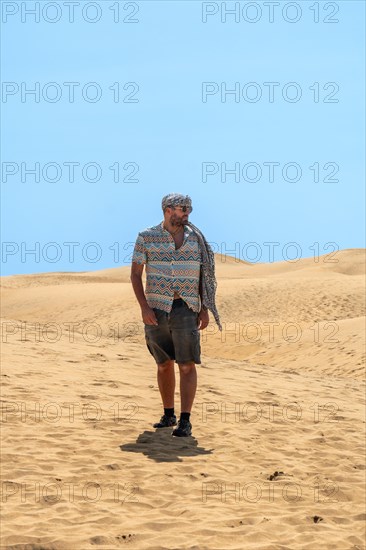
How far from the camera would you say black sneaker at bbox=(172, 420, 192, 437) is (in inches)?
329

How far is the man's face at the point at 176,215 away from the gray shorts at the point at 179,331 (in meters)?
0.71

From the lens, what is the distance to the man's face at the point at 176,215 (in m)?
7.92

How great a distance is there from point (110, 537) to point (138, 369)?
6.10 metres

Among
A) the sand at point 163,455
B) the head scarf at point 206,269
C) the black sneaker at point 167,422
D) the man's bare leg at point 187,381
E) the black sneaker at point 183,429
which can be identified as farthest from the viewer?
the black sneaker at point 167,422

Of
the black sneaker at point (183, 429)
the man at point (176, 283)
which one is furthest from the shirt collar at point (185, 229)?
the black sneaker at point (183, 429)

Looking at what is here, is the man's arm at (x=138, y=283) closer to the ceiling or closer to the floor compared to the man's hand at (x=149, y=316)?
closer to the ceiling

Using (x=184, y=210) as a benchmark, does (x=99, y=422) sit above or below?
below

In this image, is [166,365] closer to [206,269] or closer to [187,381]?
[187,381]

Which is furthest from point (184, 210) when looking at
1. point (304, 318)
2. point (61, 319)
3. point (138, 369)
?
point (61, 319)

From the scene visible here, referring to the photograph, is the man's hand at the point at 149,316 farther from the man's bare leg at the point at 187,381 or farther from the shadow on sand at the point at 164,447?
the shadow on sand at the point at 164,447

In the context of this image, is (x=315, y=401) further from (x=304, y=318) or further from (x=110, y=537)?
(x=304, y=318)

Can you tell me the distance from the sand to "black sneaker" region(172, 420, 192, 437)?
0.10m

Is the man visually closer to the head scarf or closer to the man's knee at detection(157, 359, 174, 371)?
the head scarf

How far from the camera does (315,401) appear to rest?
11.6m
